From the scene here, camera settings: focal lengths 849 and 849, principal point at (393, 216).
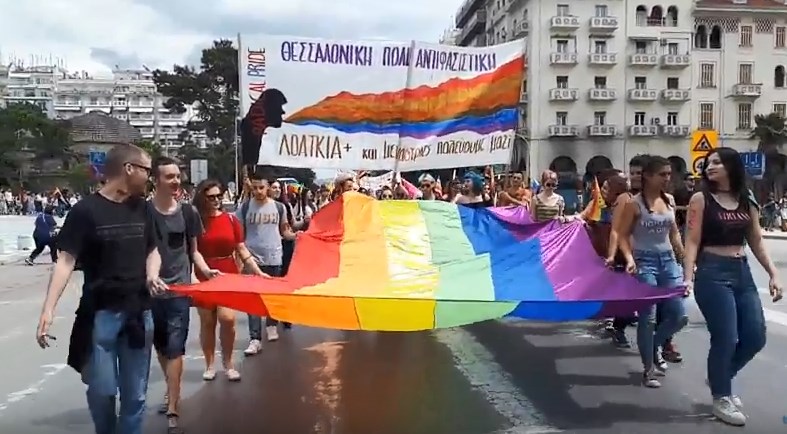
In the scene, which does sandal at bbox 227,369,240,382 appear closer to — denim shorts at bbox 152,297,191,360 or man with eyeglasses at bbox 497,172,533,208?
denim shorts at bbox 152,297,191,360

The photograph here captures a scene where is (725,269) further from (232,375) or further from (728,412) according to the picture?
(232,375)

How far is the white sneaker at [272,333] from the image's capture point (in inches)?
365

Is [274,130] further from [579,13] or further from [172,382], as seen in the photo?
[579,13]

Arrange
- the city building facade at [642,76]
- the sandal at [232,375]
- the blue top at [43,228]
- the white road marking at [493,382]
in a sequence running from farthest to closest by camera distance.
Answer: the city building facade at [642,76]
the blue top at [43,228]
the sandal at [232,375]
the white road marking at [493,382]

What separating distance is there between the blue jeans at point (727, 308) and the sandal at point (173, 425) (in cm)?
360

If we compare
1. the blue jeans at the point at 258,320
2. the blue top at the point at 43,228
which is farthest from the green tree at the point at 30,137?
the blue jeans at the point at 258,320

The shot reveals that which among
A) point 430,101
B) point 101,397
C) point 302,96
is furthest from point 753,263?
point 101,397

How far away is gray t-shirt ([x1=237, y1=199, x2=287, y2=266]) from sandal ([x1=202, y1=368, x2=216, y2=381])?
134cm

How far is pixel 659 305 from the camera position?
264 inches

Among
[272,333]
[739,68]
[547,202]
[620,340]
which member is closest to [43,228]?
[272,333]

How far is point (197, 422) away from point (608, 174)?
4.91m

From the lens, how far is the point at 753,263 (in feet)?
59.4

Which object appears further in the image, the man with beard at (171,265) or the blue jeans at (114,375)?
the man with beard at (171,265)

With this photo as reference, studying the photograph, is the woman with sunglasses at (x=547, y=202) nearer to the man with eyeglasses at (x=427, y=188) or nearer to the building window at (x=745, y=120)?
the man with eyeglasses at (x=427, y=188)
